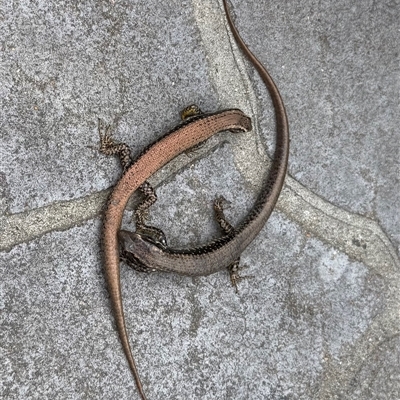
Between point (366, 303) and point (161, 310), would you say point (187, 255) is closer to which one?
point (161, 310)

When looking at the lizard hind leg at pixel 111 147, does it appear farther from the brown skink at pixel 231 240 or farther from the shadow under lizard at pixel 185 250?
the brown skink at pixel 231 240

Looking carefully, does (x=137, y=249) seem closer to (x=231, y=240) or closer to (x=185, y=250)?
(x=185, y=250)

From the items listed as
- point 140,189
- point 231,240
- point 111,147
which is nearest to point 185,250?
point 231,240

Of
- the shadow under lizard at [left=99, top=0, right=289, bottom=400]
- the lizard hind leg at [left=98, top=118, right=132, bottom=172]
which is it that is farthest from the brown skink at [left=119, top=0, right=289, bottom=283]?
the lizard hind leg at [left=98, top=118, right=132, bottom=172]

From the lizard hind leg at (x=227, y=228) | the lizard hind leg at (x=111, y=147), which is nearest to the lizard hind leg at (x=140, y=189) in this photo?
the lizard hind leg at (x=111, y=147)

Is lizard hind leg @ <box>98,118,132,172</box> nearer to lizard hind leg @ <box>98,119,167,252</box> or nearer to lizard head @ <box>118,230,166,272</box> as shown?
lizard hind leg @ <box>98,119,167,252</box>
